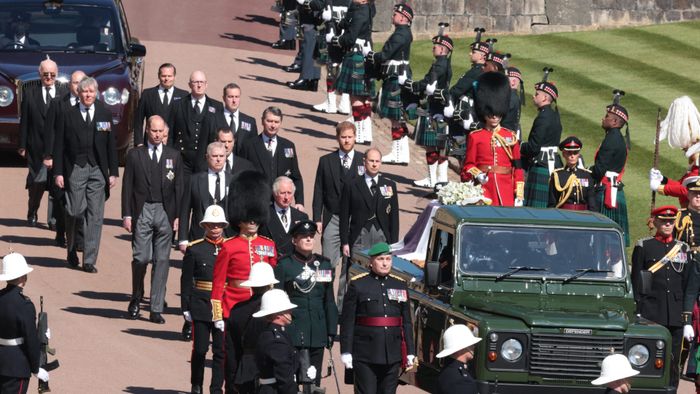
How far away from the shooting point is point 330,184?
19.6m

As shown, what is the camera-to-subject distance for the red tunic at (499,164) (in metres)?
20.2

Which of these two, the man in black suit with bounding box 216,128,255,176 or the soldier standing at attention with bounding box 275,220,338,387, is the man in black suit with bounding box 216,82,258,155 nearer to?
the man in black suit with bounding box 216,128,255,176

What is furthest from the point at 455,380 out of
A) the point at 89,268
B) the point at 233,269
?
the point at 89,268

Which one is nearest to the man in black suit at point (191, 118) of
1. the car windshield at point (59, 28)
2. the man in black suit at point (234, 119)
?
the man in black suit at point (234, 119)

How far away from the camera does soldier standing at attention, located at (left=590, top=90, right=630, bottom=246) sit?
21344mm

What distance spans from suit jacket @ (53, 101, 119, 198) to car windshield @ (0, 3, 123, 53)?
14.3 feet

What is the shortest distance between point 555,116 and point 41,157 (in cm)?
634

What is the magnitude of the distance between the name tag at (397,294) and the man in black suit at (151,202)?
4527 millimetres

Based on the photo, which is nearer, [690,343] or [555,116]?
[690,343]

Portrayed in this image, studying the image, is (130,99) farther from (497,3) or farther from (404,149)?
(497,3)

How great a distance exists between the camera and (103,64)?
24969mm

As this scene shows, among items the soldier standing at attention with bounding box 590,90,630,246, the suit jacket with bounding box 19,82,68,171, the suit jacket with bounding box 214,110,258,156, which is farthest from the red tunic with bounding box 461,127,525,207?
the suit jacket with bounding box 19,82,68,171

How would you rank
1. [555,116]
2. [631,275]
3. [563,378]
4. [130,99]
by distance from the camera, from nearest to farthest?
[563,378] → [631,275] → [555,116] → [130,99]

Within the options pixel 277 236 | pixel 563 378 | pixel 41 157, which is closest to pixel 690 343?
pixel 563 378
